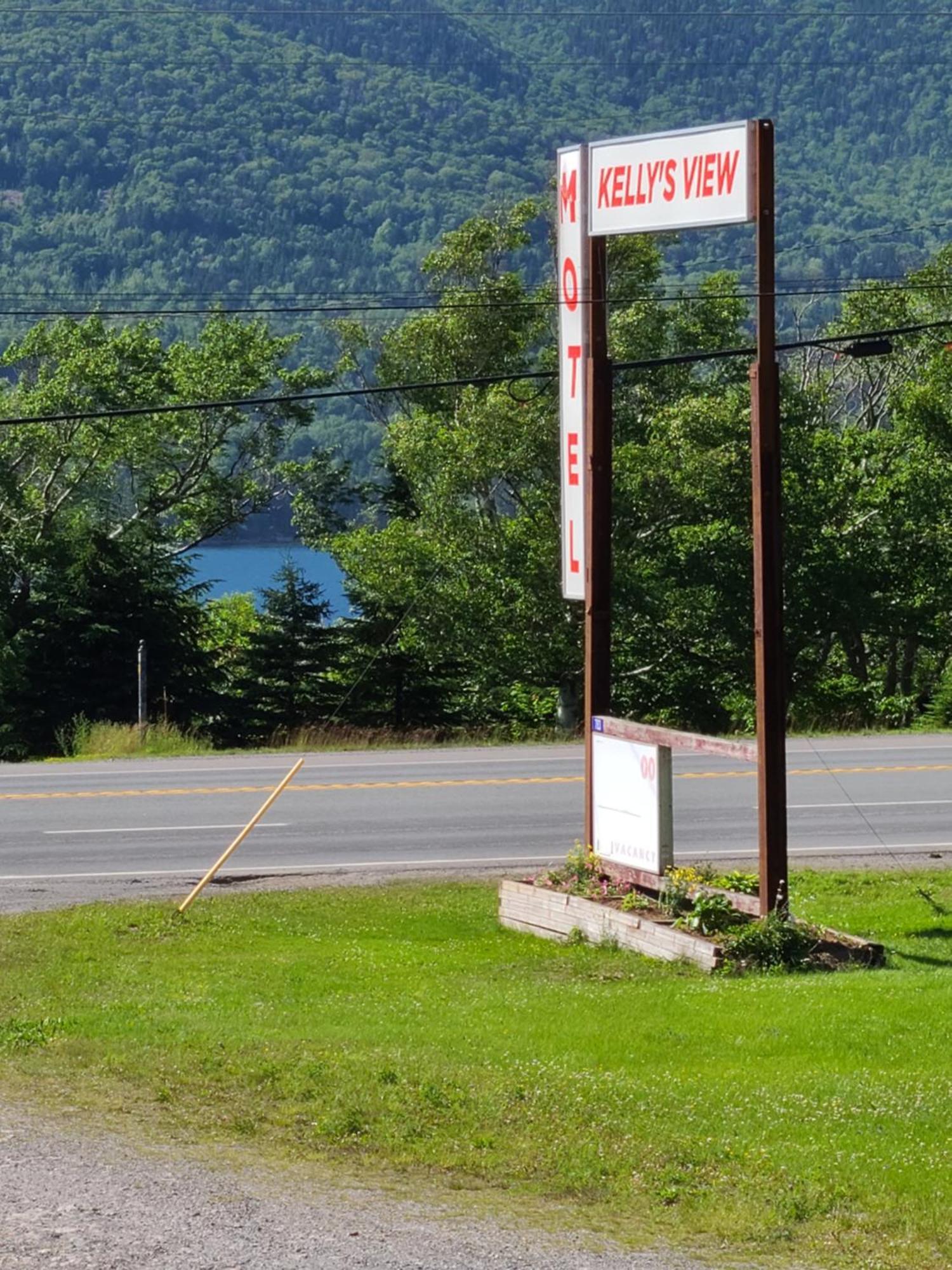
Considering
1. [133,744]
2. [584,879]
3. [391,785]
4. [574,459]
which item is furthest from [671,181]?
[133,744]

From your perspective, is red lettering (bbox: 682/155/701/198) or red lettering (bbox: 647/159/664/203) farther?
red lettering (bbox: 647/159/664/203)

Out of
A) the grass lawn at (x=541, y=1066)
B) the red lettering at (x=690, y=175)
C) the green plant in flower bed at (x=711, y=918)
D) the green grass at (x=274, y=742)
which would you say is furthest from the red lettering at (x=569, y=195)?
the green grass at (x=274, y=742)

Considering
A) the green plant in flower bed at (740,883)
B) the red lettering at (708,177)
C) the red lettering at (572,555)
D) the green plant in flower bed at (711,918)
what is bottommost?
the green plant in flower bed at (711,918)

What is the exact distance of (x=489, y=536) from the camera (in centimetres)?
3284

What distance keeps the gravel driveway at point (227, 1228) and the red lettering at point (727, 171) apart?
828 centimetres

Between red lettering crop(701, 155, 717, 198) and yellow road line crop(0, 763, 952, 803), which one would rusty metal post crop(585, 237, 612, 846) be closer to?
red lettering crop(701, 155, 717, 198)

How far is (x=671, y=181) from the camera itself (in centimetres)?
1323

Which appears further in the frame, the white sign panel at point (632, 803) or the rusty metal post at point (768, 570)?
the white sign panel at point (632, 803)

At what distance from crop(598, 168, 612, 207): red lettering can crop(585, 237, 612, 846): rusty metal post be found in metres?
0.52

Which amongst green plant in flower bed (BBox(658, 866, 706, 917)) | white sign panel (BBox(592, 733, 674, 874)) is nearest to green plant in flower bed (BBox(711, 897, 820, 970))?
green plant in flower bed (BBox(658, 866, 706, 917))

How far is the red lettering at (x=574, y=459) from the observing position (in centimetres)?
1482

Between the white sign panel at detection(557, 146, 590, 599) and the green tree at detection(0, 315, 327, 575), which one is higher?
the green tree at detection(0, 315, 327, 575)

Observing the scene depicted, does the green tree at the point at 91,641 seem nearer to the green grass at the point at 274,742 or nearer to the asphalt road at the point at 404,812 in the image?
the green grass at the point at 274,742

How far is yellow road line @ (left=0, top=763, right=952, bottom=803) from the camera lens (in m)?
21.7
